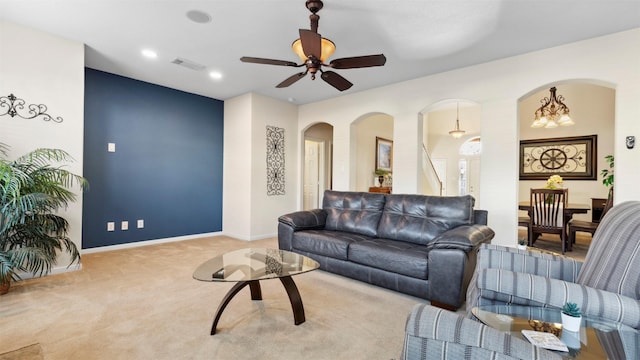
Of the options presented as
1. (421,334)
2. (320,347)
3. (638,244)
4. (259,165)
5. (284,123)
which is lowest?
(320,347)

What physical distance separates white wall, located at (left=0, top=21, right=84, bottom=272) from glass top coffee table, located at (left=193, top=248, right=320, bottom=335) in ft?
7.84

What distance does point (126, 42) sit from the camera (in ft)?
11.2

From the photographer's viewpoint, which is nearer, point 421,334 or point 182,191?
point 421,334

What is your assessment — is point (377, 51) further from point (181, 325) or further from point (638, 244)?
point (181, 325)

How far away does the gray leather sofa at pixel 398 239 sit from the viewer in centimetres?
249

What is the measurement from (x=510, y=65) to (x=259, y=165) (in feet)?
13.5

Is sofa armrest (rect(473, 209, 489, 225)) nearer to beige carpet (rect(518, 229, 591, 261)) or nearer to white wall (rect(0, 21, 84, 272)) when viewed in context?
beige carpet (rect(518, 229, 591, 261))

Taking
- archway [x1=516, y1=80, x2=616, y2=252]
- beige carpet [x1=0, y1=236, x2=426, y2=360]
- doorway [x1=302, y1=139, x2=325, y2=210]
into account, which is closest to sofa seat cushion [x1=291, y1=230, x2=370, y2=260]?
beige carpet [x1=0, y1=236, x2=426, y2=360]

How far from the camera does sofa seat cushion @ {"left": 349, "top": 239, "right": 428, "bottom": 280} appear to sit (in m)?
2.66

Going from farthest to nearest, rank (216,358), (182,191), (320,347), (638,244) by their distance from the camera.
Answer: (182,191) < (320,347) < (216,358) < (638,244)

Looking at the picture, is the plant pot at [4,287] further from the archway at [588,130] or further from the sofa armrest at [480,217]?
the archway at [588,130]

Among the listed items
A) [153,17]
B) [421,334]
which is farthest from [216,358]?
[153,17]

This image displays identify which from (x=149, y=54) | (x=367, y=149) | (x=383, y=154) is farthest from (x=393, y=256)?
(x=383, y=154)

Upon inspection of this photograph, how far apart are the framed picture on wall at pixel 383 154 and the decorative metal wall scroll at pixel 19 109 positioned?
5.94m
